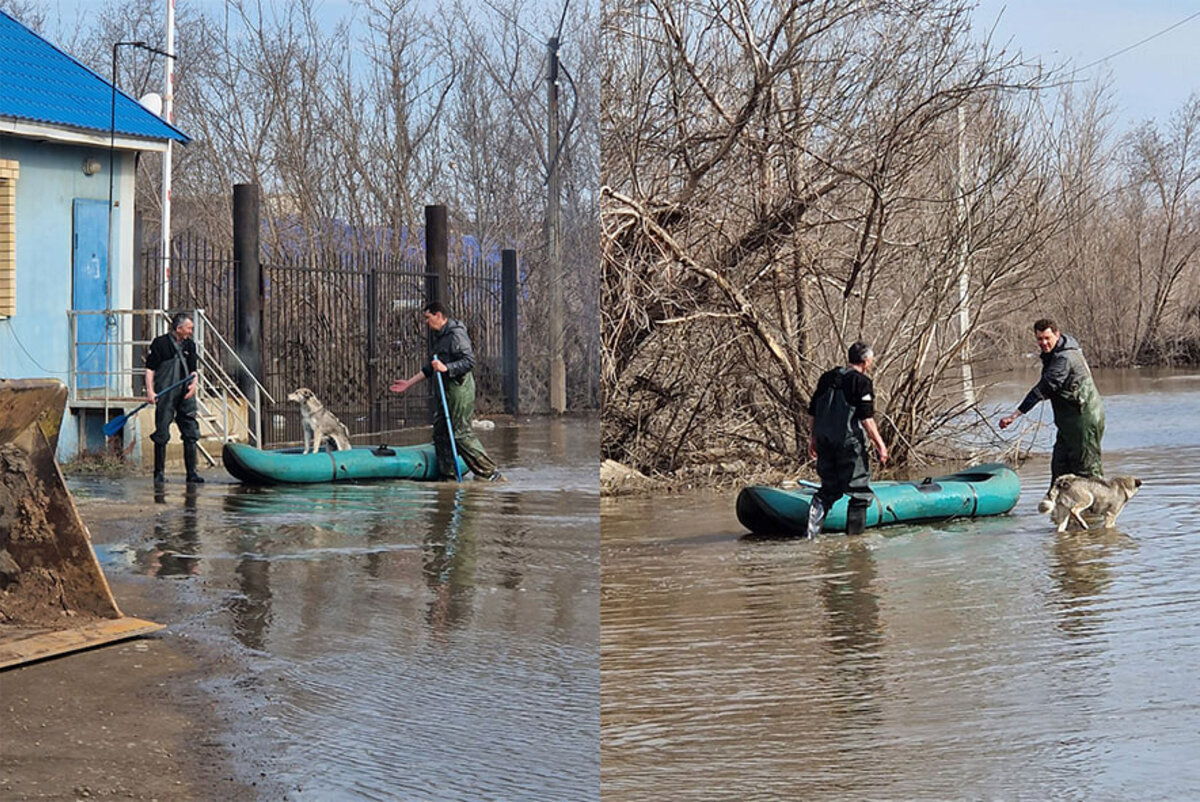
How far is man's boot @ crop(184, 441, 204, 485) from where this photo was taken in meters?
10.9

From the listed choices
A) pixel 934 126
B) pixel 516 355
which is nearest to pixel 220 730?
pixel 516 355

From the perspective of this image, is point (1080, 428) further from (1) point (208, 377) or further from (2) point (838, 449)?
(1) point (208, 377)

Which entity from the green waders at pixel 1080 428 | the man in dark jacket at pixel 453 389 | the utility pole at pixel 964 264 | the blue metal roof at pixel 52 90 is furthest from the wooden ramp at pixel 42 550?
the utility pole at pixel 964 264

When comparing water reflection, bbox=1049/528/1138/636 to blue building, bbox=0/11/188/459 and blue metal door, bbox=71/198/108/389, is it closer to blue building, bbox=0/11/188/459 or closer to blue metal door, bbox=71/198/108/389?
blue building, bbox=0/11/188/459

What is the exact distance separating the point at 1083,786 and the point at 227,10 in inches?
202

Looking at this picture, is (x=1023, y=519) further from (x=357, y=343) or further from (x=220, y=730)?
(x=220, y=730)

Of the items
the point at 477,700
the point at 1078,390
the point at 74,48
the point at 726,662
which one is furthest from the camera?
the point at 1078,390

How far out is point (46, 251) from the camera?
8641mm

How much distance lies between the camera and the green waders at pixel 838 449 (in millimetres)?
9719

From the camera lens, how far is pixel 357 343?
8500 mm

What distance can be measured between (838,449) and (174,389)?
425cm

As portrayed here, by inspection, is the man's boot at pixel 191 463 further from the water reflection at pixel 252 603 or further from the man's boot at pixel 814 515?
the man's boot at pixel 814 515

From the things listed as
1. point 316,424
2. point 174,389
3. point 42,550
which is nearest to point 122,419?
point 174,389

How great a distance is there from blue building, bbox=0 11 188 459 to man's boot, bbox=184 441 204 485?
Answer: 1500 mm
